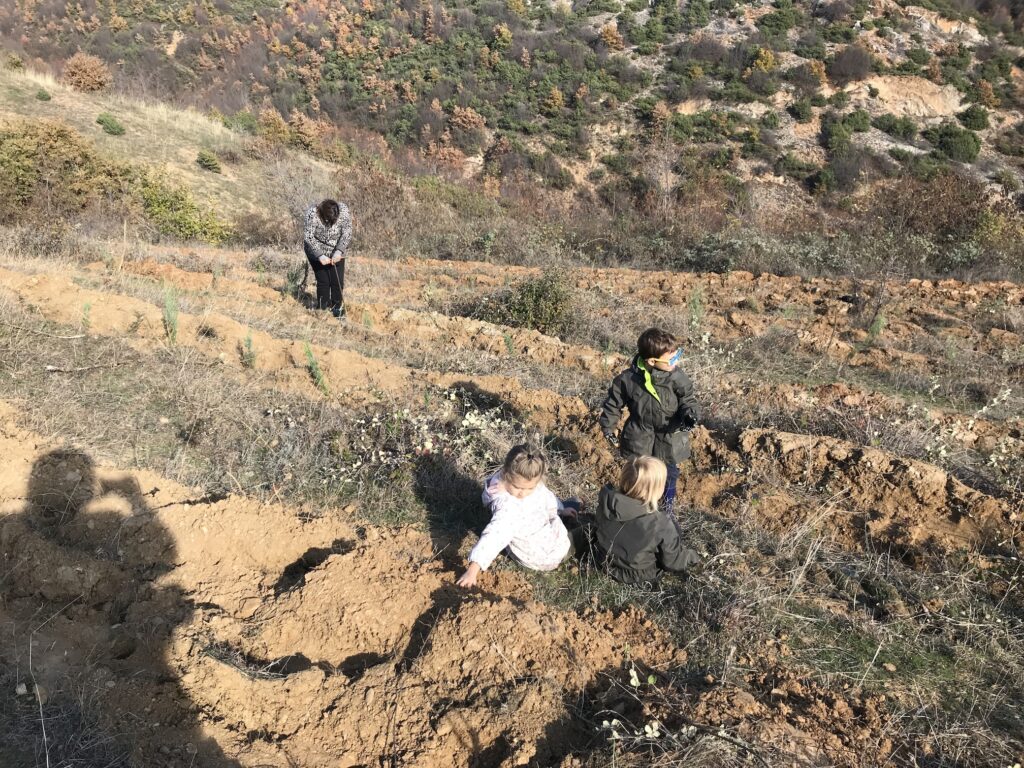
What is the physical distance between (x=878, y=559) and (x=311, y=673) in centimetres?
311

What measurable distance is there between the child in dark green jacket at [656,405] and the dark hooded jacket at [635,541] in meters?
0.60

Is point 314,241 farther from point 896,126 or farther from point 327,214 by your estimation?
point 896,126

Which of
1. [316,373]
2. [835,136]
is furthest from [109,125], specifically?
[835,136]

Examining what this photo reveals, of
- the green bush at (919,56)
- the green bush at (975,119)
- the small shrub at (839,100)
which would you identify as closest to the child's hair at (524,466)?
the small shrub at (839,100)

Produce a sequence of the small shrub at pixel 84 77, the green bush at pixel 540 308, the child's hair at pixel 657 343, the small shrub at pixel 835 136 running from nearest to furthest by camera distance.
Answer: the child's hair at pixel 657 343 → the green bush at pixel 540 308 → the small shrub at pixel 84 77 → the small shrub at pixel 835 136

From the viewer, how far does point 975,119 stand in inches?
993

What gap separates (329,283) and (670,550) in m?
5.55

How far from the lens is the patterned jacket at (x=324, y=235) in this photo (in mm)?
6898

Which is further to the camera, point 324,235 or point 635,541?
point 324,235

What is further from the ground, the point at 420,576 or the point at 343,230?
the point at 343,230

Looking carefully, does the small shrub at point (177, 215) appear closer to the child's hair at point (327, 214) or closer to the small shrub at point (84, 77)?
the child's hair at point (327, 214)

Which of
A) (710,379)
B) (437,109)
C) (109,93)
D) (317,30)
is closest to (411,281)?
(710,379)

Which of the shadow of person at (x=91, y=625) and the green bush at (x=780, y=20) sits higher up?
the green bush at (x=780, y=20)

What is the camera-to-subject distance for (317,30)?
103ft
